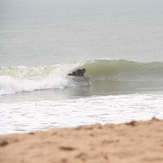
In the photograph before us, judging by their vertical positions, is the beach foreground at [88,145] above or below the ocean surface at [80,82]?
below

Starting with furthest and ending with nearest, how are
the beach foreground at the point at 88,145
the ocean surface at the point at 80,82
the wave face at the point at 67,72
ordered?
the wave face at the point at 67,72 → the ocean surface at the point at 80,82 → the beach foreground at the point at 88,145

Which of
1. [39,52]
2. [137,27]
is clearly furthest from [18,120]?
[137,27]

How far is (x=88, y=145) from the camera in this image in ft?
18.5

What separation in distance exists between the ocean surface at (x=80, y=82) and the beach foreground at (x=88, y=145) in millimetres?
3011

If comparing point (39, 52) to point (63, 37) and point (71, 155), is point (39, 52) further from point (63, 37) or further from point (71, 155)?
point (71, 155)

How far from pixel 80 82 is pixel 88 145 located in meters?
14.6

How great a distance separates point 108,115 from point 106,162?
567 centimetres

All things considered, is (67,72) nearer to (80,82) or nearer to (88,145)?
(80,82)

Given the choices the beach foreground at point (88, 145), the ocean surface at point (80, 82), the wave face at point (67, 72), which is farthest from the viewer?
the wave face at point (67, 72)

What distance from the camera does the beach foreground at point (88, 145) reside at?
516 centimetres

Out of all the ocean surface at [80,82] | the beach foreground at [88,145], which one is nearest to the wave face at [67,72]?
the ocean surface at [80,82]

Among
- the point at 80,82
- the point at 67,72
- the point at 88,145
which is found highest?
the point at 67,72

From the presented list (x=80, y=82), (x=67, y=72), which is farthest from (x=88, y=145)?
(x=67, y=72)

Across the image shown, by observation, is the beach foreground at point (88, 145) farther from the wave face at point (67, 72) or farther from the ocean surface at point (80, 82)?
the wave face at point (67, 72)
